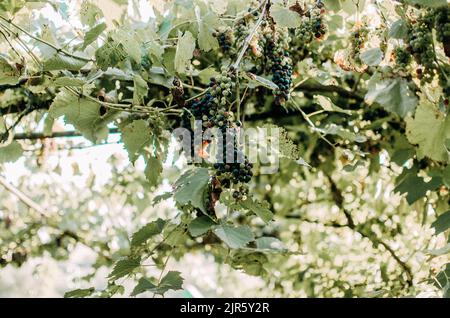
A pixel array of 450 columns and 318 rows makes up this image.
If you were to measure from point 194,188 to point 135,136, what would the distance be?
31cm

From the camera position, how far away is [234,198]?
A: 124 centimetres

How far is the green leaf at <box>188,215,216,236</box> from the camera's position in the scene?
3.98 ft

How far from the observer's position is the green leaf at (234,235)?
1.18 metres

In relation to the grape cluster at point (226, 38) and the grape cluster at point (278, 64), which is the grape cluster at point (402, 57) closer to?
the grape cluster at point (278, 64)

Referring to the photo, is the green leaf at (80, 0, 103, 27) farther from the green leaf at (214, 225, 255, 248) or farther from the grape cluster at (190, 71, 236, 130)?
the green leaf at (214, 225, 255, 248)

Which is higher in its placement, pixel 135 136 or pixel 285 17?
pixel 285 17

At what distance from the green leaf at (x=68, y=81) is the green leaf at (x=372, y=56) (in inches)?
26.1

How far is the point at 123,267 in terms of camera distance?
137cm

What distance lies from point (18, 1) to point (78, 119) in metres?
0.32

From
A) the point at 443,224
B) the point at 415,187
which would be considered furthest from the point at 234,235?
the point at 415,187

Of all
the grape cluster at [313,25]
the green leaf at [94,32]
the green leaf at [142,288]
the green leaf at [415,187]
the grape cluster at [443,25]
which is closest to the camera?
the grape cluster at [443,25]

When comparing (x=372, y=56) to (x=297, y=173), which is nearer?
(x=372, y=56)

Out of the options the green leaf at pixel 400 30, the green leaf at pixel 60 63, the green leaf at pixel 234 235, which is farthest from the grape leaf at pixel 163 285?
the green leaf at pixel 400 30

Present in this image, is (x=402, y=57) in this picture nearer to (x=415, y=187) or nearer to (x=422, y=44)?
(x=422, y=44)
